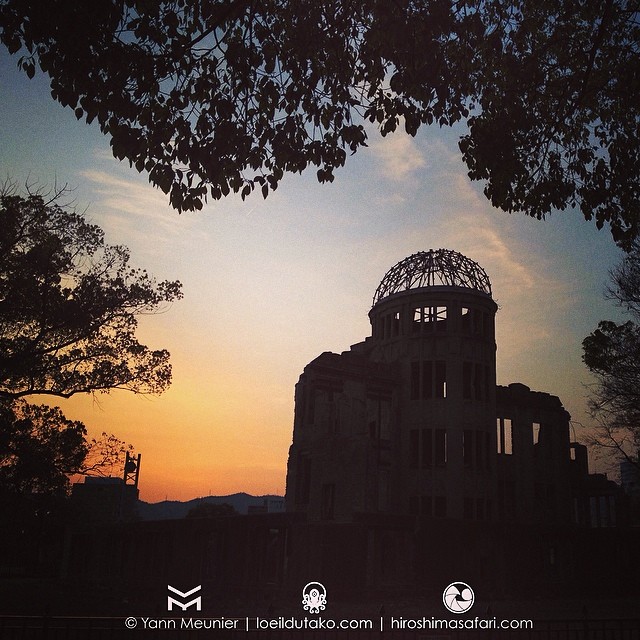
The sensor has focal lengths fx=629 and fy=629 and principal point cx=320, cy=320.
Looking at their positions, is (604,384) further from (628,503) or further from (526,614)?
(628,503)

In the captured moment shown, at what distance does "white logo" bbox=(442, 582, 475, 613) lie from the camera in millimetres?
23828

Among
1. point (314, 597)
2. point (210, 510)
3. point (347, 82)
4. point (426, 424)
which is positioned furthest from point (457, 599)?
point (210, 510)

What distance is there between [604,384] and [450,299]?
1541 centimetres

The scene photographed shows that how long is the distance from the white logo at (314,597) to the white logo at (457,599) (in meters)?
4.98

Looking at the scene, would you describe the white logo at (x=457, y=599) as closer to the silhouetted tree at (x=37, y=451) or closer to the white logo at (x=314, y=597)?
the white logo at (x=314, y=597)

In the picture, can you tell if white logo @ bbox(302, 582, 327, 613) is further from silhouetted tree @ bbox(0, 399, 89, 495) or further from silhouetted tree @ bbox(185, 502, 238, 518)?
silhouetted tree @ bbox(185, 502, 238, 518)

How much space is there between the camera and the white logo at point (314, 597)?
25.0 m

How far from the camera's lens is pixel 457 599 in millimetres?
25922

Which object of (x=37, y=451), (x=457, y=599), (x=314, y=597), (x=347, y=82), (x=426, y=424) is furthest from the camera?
(x=426, y=424)

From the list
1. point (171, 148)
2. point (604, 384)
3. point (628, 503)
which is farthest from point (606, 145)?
point (628, 503)

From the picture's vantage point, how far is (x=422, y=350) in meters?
42.7

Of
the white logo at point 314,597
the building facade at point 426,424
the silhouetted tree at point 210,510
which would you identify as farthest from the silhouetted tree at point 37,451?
the silhouetted tree at point 210,510

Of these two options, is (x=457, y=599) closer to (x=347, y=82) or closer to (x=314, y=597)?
(x=314, y=597)

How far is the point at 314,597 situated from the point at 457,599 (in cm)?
589
